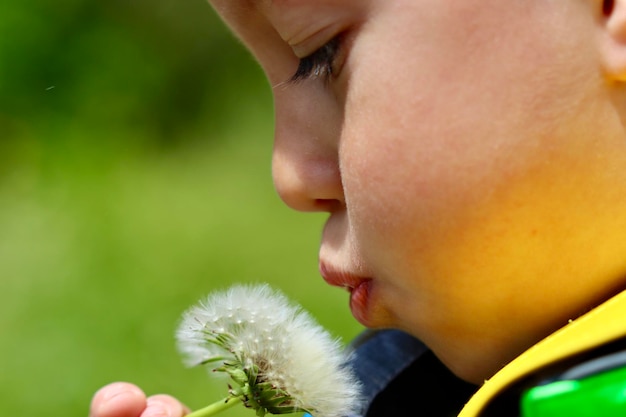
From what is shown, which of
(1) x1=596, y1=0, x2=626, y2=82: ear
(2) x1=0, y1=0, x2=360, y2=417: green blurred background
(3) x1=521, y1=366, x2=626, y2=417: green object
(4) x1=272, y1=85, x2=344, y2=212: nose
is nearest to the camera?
(3) x1=521, y1=366, x2=626, y2=417: green object

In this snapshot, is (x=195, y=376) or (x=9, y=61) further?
(x=9, y=61)

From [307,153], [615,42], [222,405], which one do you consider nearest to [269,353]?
[222,405]

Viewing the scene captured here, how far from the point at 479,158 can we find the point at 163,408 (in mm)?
396

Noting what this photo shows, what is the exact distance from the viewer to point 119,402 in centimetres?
82

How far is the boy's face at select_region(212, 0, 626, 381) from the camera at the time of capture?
0.65 meters

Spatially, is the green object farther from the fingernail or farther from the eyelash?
the fingernail

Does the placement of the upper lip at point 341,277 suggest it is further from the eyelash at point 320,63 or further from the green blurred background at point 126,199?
the green blurred background at point 126,199

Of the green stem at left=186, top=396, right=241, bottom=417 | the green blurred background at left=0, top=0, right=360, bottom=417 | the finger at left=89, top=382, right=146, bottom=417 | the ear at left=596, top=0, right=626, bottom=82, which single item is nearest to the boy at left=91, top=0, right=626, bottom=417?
the ear at left=596, top=0, right=626, bottom=82

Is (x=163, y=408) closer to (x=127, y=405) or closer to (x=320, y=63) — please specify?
(x=127, y=405)

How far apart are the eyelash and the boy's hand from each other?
33 centimetres

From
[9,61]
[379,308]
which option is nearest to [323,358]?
[379,308]

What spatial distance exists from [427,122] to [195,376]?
2.79 feet

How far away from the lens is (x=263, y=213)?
172 cm

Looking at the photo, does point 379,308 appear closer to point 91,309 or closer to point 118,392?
point 118,392
